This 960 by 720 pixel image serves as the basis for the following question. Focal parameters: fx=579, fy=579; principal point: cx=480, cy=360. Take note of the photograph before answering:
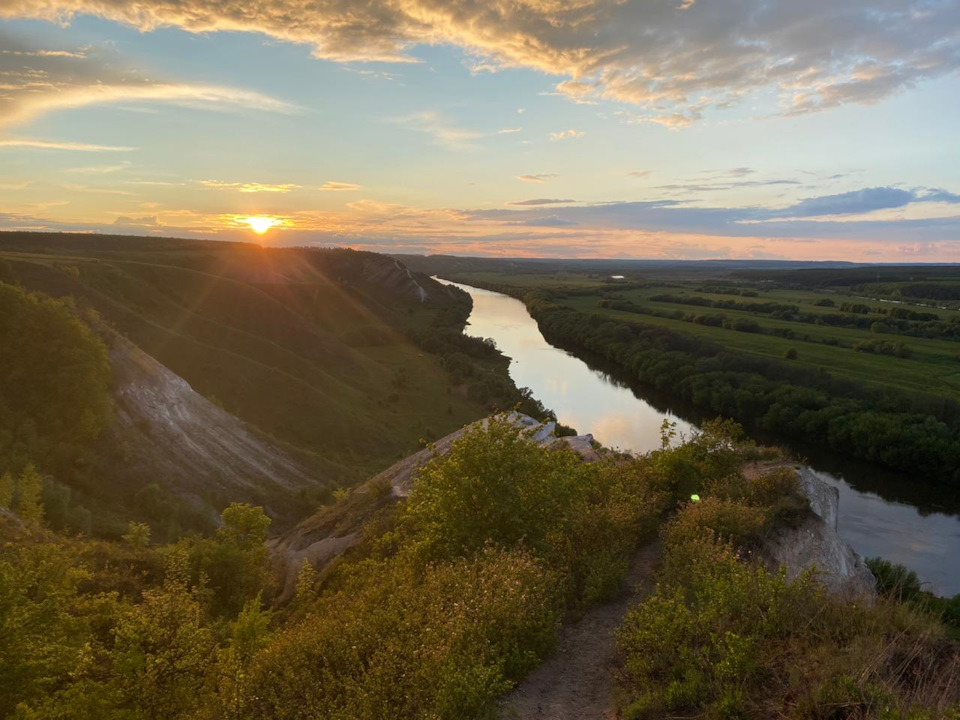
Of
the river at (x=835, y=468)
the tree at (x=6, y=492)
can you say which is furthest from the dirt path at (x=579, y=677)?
the river at (x=835, y=468)

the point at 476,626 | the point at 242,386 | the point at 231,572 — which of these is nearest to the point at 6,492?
the point at 231,572

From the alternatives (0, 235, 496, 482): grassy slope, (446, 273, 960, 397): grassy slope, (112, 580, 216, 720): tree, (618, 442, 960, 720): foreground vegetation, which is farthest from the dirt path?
(446, 273, 960, 397): grassy slope

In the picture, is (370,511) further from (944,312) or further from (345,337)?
(944,312)

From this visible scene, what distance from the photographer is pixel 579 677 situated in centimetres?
920

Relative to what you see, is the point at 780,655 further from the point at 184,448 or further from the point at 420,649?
the point at 184,448

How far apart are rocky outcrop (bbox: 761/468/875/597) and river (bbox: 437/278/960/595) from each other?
13588 millimetres

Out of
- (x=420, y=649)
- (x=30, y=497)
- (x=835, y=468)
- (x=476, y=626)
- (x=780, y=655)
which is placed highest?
(x=780, y=655)

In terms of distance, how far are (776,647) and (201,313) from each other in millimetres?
63503

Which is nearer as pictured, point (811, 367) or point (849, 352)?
point (811, 367)

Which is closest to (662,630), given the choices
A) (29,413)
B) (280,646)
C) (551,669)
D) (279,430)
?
(551,669)

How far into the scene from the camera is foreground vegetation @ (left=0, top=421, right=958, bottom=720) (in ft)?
25.0

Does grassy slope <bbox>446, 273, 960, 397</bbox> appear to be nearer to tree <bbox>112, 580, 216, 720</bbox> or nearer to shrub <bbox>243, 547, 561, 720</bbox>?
shrub <bbox>243, 547, 561, 720</bbox>

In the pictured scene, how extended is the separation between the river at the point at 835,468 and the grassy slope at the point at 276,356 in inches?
462

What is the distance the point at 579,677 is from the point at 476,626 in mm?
1944
